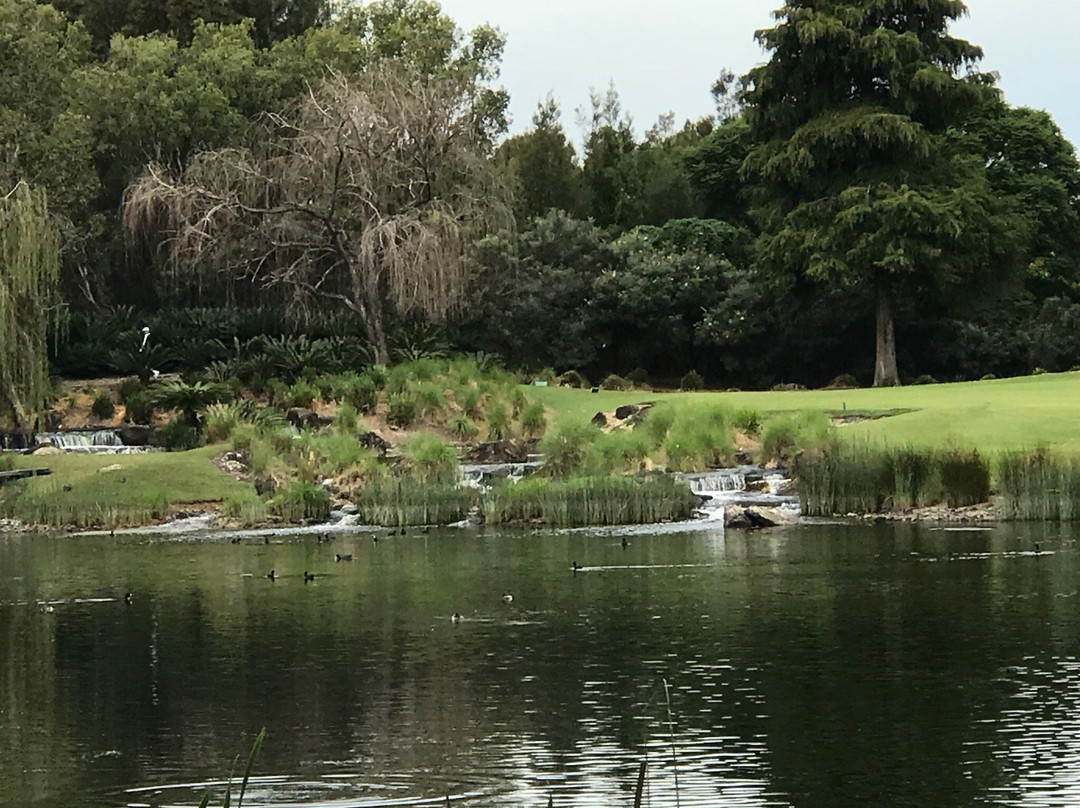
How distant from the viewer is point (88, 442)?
120ft

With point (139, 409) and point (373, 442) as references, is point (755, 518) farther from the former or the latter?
point (139, 409)

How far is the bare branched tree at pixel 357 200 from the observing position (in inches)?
1703

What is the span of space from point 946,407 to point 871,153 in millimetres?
17905

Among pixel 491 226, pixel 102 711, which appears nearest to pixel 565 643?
pixel 102 711

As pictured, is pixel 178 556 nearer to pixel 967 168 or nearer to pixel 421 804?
pixel 421 804

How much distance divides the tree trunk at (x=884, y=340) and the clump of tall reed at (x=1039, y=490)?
79.4 feet

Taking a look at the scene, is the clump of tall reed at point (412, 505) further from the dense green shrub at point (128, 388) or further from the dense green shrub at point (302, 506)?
the dense green shrub at point (128, 388)

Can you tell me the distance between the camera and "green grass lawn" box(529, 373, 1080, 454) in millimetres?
30378

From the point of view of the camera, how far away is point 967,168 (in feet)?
172

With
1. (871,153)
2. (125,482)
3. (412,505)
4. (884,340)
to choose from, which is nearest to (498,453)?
(412,505)

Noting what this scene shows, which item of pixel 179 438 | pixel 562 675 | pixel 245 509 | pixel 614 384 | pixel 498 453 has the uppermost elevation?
pixel 614 384

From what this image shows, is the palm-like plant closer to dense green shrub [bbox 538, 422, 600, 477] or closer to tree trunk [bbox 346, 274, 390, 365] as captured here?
tree trunk [bbox 346, 274, 390, 365]

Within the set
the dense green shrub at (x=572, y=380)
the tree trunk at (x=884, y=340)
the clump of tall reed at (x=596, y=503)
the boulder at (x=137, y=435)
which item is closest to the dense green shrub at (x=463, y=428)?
the boulder at (x=137, y=435)

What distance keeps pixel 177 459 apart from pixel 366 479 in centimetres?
341
